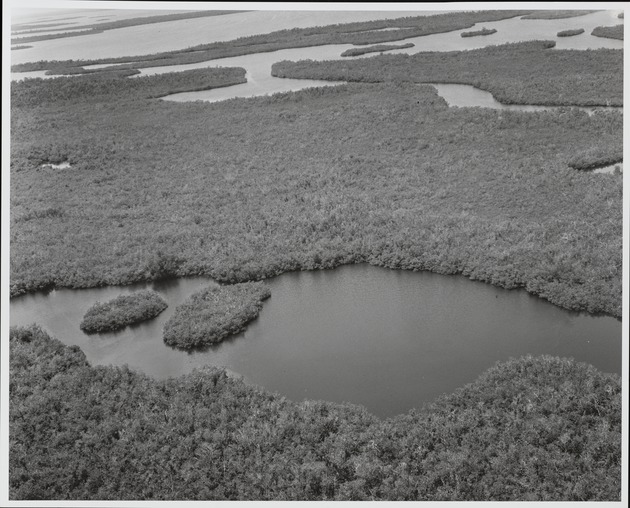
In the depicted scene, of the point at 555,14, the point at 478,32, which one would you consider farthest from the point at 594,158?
the point at 555,14

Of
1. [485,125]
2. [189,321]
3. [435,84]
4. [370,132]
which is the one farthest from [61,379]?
[435,84]

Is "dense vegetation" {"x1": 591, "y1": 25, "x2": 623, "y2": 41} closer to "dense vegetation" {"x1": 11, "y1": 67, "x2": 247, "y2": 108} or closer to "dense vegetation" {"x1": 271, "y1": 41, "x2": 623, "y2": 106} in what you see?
"dense vegetation" {"x1": 271, "y1": 41, "x2": 623, "y2": 106}

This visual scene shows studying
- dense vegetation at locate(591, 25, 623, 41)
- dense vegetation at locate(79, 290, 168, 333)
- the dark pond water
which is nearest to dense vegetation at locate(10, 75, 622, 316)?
the dark pond water

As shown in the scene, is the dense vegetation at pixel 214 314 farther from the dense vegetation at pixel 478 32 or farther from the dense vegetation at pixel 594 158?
the dense vegetation at pixel 478 32

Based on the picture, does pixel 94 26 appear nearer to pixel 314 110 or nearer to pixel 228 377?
pixel 314 110

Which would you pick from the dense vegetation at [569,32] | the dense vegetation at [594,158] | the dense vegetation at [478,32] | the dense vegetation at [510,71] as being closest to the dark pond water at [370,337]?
the dense vegetation at [594,158]
